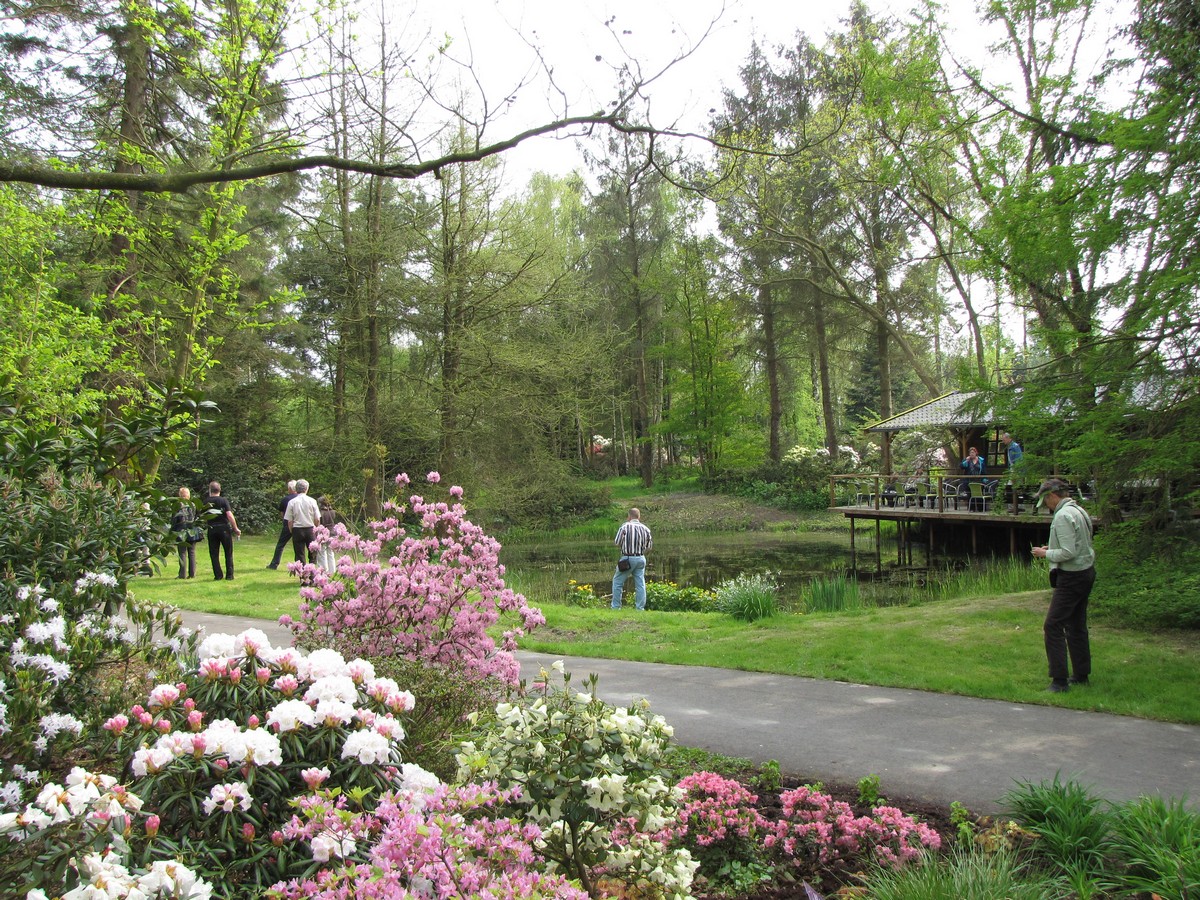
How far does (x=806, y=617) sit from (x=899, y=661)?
10.8 ft

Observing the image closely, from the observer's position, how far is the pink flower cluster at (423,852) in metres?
1.96

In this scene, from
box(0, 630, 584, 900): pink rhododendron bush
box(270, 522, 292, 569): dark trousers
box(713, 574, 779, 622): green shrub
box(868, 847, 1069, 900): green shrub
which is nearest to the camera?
box(0, 630, 584, 900): pink rhododendron bush

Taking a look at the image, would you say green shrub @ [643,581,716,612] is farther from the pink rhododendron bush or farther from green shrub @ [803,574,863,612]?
the pink rhododendron bush

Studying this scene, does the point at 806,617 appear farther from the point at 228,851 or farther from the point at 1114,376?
the point at 228,851

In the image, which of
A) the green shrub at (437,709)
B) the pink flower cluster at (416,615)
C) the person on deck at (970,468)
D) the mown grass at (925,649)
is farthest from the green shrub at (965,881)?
the person on deck at (970,468)

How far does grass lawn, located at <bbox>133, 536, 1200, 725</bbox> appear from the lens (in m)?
6.67

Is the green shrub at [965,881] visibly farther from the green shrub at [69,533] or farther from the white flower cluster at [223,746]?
the green shrub at [69,533]

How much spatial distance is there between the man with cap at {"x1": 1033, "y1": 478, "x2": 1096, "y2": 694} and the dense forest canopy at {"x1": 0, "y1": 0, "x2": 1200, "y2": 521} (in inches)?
41.2

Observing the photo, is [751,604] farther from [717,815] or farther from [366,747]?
[366,747]

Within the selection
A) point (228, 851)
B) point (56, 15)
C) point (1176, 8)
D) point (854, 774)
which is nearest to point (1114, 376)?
point (1176, 8)

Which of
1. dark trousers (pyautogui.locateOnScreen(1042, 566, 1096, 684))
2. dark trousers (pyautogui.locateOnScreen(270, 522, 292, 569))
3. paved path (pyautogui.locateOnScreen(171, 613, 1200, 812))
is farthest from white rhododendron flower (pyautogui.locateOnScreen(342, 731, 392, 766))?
dark trousers (pyautogui.locateOnScreen(270, 522, 292, 569))

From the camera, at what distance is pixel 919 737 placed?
17.9ft

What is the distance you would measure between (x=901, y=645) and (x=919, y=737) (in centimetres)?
330

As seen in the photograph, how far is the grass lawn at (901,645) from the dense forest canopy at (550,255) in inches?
68.2
